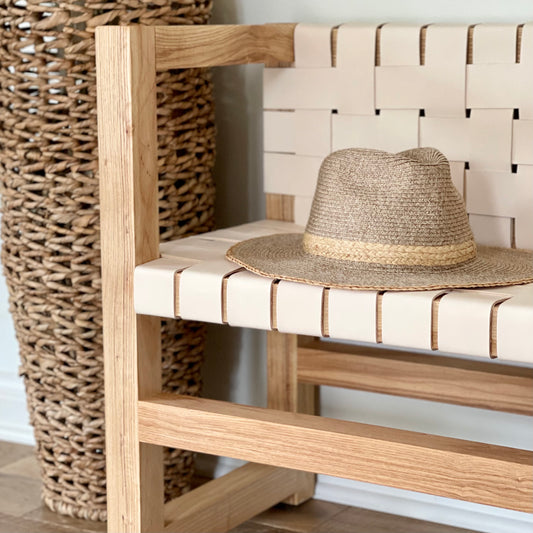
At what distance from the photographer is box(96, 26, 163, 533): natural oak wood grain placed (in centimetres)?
114

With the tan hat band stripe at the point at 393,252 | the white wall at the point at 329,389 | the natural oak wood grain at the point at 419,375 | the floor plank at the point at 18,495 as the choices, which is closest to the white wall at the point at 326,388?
the white wall at the point at 329,389

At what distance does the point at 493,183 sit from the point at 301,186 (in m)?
0.29

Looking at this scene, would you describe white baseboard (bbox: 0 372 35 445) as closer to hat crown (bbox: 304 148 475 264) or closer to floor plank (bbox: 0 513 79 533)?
floor plank (bbox: 0 513 79 533)

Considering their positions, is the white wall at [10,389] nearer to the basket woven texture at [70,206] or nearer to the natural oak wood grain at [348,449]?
the basket woven texture at [70,206]

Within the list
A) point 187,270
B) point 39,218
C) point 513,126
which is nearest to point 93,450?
point 39,218

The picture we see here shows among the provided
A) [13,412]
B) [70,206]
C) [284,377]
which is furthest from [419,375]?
[13,412]

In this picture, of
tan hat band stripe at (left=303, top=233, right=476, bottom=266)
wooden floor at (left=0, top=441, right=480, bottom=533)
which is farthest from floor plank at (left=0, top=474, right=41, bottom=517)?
tan hat band stripe at (left=303, top=233, right=476, bottom=266)

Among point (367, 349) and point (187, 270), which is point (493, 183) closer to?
point (367, 349)

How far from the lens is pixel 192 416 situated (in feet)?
3.77

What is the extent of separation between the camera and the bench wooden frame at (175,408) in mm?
1031

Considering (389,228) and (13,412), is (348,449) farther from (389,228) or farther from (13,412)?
(13,412)

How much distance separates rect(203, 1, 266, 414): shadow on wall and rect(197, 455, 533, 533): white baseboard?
0.15 meters

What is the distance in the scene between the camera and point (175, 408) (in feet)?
3.80

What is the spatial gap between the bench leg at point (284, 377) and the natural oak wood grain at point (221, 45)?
0.43 metres
